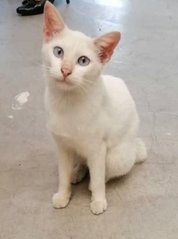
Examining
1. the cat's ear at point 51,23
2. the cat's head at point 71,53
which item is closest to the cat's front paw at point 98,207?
the cat's head at point 71,53

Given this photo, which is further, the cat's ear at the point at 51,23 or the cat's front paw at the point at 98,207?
the cat's front paw at the point at 98,207

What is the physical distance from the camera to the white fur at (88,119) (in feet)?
3.87

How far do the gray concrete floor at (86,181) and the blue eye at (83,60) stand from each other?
56 centimetres

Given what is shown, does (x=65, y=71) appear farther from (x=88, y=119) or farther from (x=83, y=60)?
(x=88, y=119)

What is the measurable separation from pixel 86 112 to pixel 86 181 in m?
0.39

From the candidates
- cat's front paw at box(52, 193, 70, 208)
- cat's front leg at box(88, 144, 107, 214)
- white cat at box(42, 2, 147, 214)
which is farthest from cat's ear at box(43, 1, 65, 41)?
cat's front paw at box(52, 193, 70, 208)

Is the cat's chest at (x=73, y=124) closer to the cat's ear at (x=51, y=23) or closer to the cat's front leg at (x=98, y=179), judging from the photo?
the cat's front leg at (x=98, y=179)

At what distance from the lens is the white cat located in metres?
1.17

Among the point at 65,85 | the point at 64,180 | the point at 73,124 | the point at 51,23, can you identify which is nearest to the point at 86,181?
the point at 64,180

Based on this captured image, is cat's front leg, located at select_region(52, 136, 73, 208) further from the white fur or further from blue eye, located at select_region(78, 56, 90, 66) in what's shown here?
blue eye, located at select_region(78, 56, 90, 66)

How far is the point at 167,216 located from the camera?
4.71 ft

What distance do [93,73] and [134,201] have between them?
1.77 ft

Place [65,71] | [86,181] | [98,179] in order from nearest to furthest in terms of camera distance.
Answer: [65,71] → [98,179] → [86,181]

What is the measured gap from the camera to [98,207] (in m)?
1.44
